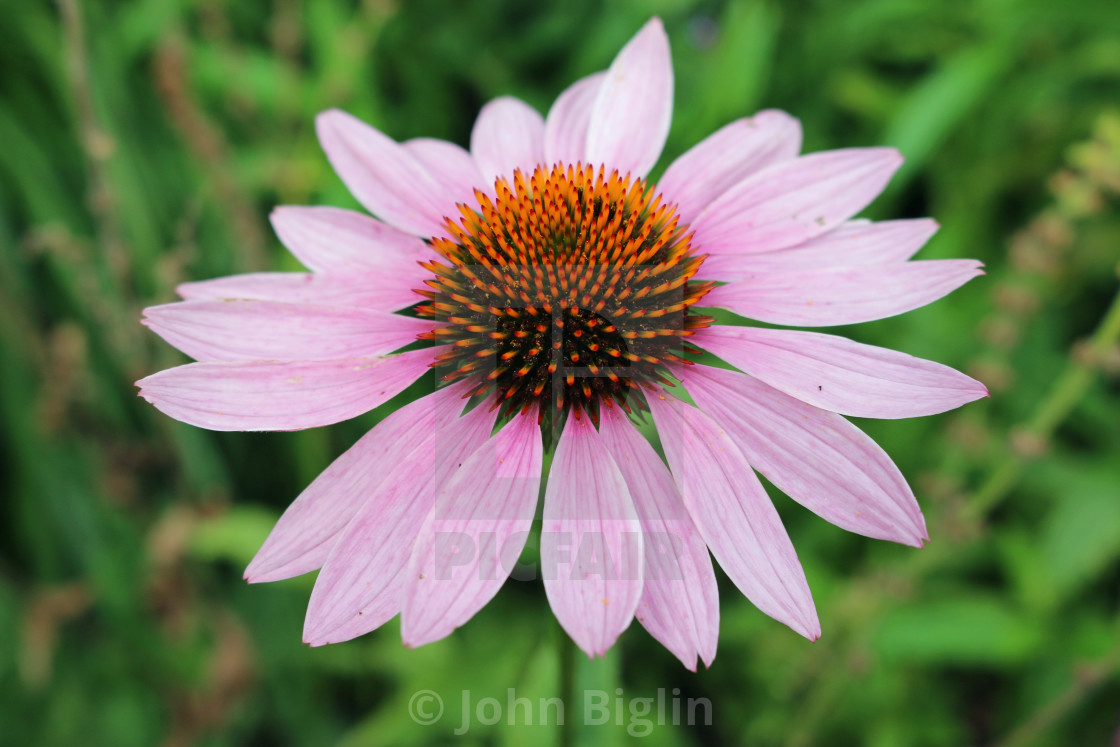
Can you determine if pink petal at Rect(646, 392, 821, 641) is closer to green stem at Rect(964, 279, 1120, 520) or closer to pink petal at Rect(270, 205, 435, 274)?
pink petal at Rect(270, 205, 435, 274)

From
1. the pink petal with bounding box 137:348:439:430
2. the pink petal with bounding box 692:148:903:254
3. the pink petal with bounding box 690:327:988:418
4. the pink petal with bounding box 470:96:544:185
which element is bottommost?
the pink petal with bounding box 690:327:988:418

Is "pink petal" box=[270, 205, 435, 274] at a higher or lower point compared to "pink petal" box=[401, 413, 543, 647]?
higher

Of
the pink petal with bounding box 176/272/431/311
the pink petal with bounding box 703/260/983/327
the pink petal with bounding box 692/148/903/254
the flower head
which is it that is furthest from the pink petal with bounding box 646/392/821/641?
the pink petal with bounding box 176/272/431/311

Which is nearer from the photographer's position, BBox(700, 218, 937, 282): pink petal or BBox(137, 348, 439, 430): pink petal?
BBox(137, 348, 439, 430): pink petal

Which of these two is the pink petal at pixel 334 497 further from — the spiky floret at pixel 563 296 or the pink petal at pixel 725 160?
the pink petal at pixel 725 160

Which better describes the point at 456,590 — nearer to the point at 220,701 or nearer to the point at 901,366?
the point at 901,366

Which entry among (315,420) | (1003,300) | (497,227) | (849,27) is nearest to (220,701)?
(315,420)
